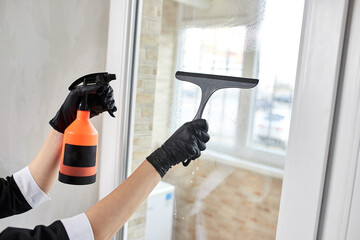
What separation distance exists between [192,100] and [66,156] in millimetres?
468

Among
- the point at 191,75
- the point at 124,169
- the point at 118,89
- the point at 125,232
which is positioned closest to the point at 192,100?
the point at 191,75

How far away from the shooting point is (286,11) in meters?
0.90

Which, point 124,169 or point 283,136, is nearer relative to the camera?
point 283,136

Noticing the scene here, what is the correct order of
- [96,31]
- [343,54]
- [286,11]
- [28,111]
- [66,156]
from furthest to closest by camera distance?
1. [96,31]
2. [28,111]
3. [66,156]
4. [286,11]
5. [343,54]

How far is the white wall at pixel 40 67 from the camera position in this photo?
1.30m

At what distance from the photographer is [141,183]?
97 centimetres

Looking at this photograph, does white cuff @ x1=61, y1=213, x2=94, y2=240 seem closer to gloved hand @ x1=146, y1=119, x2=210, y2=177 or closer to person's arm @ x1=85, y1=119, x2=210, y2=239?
person's arm @ x1=85, y1=119, x2=210, y2=239

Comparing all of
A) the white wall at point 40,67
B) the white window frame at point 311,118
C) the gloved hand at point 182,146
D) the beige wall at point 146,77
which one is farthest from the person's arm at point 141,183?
the white wall at point 40,67

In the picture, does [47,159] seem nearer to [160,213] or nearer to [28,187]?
[28,187]

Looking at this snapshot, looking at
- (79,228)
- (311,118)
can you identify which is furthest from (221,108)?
(79,228)

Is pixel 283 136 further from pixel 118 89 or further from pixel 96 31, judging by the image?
pixel 96 31

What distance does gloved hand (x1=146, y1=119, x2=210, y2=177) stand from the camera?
0.99 meters

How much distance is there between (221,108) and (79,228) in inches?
22.1

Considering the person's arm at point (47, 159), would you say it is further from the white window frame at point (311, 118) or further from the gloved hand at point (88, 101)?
the white window frame at point (311, 118)
